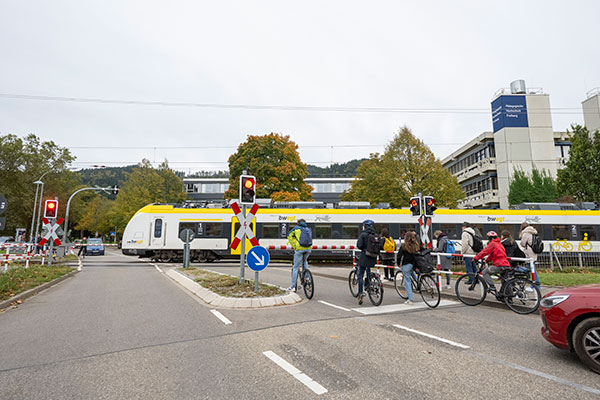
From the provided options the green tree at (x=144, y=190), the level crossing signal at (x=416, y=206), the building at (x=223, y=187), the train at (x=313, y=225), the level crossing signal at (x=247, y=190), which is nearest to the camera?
the level crossing signal at (x=247, y=190)

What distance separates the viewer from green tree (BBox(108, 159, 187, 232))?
4284cm

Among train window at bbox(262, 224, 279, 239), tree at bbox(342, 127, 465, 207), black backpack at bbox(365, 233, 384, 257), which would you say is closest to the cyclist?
black backpack at bbox(365, 233, 384, 257)

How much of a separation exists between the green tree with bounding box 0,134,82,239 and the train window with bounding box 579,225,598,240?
51147 millimetres

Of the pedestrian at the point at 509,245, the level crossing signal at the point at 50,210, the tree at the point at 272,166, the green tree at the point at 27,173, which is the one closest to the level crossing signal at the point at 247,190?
the pedestrian at the point at 509,245

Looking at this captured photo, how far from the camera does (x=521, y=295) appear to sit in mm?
6953

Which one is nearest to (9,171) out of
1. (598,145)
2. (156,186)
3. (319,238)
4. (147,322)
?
(156,186)

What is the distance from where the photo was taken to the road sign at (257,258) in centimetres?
789

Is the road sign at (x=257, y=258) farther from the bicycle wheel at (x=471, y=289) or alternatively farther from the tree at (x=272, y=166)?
the tree at (x=272, y=166)

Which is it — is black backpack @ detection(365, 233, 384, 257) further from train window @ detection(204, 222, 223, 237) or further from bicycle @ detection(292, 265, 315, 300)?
train window @ detection(204, 222, 223, 237)

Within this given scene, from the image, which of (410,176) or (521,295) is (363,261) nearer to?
(521,295)

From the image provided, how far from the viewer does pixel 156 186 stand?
46.2m

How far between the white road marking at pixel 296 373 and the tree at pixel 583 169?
29991mm

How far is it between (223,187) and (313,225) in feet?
176

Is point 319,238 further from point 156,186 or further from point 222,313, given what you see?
point 156,186
